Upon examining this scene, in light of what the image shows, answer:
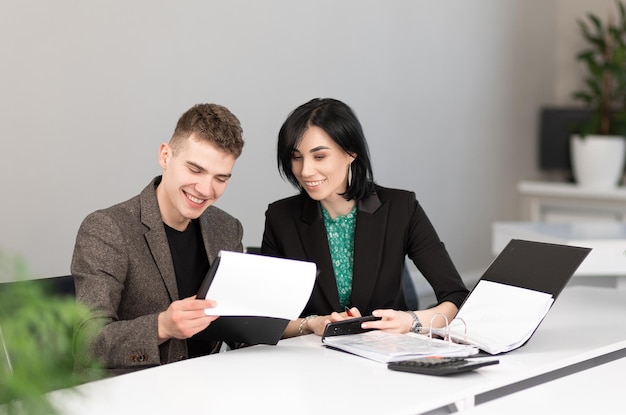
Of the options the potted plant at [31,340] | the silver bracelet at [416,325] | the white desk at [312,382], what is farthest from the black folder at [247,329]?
the potted plant at [31,340]

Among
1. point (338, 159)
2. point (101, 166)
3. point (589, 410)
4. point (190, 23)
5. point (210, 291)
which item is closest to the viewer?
point (589, 410)

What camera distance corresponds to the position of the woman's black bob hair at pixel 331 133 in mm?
2658

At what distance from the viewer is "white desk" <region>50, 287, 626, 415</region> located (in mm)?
1731

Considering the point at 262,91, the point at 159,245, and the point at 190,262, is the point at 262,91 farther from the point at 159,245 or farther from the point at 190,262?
the point at 159,245

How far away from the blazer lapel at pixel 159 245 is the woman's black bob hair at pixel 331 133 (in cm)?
46

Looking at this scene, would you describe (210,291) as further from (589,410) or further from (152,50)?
(152,50)

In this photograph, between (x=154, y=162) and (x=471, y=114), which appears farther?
(x=471, y=114)

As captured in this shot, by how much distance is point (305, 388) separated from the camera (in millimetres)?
1870

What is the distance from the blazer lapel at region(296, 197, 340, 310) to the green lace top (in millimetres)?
33

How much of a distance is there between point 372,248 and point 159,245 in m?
0.69

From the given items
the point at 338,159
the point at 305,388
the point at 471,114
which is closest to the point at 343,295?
the point at 338,159

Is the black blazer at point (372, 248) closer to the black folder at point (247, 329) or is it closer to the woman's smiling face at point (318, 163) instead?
the woman's smiling face at point (318, 163)

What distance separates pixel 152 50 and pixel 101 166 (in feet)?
1.89

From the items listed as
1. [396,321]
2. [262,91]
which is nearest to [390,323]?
[396,321]
